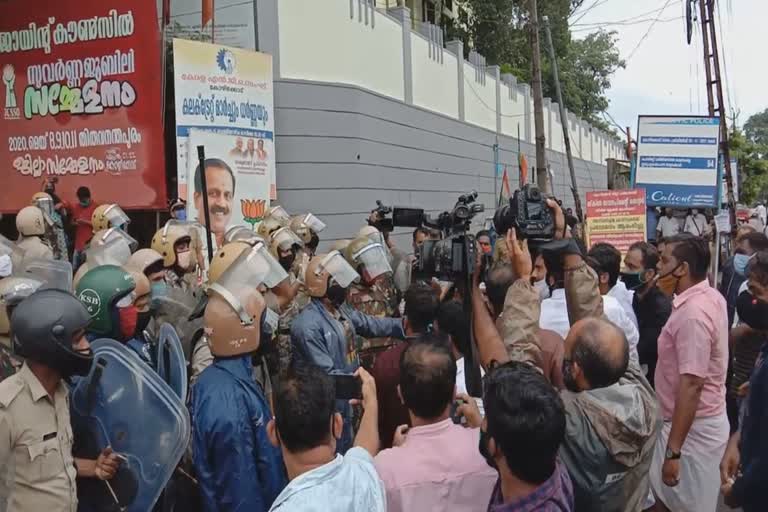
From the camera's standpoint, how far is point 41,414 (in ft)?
8.71

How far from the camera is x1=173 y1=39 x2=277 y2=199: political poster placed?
9.73m

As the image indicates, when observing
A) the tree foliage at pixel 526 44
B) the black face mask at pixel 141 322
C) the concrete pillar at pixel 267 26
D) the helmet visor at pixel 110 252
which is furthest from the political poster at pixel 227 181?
the tree foliage at pixel 526 44

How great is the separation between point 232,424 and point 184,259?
3.14 metres

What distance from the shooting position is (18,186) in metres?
11.0

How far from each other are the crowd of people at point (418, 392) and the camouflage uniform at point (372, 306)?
22.6 inches

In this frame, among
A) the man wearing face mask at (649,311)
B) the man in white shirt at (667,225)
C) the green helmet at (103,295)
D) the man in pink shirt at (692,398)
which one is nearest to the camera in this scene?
the green helmet at (103,295)

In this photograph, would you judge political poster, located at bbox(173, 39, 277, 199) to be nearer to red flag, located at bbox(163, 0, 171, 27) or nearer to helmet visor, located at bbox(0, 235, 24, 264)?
red flag, located at bbox(163, 0, 171, 27)

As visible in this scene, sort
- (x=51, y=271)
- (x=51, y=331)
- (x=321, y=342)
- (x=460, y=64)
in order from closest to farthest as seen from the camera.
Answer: (x=51, y=331), (x=51, y=271), (x=321, y=342), (x=460, y=64)

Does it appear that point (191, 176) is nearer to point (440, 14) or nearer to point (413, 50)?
point (413, 50)

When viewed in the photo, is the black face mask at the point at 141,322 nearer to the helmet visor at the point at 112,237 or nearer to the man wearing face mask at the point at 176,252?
the man wearing face mask at the point at 176,252

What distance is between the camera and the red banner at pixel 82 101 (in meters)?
10.0

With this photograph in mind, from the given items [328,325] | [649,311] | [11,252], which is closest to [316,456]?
[328,325]

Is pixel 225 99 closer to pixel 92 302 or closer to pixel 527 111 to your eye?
pixel 92 302

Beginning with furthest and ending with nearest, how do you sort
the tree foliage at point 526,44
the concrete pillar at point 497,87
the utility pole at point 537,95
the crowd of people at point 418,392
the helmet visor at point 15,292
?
the tree foliage at point 526,44, the concrete pillar at point 497,87, the utility pole at point 537,95, the helmet visor at point 15,292, the crowd of people at point 418,392
